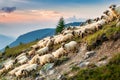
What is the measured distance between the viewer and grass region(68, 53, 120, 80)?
155 feet

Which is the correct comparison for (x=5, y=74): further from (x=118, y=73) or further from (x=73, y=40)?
(x=118, y=73)

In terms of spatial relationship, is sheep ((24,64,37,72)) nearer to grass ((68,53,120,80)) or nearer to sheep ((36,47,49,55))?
sheep ((36,47,49,55))

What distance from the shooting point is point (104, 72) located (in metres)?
48.7

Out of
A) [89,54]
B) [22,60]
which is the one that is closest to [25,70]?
[22,60]

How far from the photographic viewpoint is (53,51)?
65.9 meters

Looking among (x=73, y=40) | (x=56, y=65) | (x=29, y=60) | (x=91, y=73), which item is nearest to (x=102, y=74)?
(x=91, y=73)

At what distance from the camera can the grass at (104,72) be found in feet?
155

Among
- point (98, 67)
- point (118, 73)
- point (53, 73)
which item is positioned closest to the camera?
point (118, 73)

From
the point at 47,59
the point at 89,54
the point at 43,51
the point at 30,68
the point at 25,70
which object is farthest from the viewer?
the point at 43,51

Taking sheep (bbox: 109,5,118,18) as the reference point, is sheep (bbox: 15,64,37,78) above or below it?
below

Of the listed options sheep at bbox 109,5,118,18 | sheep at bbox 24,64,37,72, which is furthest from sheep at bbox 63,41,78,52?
sheep at bbox 109,5,118,18

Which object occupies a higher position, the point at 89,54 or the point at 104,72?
the point at 89,54

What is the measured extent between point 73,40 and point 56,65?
8039mm

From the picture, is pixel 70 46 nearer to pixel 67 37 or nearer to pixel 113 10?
pixel 67 37
